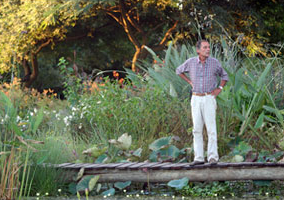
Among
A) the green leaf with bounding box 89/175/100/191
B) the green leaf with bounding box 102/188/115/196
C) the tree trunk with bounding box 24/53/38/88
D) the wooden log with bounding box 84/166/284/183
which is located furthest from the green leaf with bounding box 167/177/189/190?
the tree trunk with bounding box 24/53/38/88

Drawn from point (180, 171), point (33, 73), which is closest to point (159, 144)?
point (180, 171)

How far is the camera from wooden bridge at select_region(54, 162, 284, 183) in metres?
6.11

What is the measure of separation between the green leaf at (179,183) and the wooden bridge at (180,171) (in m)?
0.13

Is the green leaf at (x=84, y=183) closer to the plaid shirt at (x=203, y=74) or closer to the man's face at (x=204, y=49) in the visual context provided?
the plaid shirt at (x=203, y=74)

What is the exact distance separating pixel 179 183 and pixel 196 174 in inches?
10.9

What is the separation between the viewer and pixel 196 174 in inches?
244

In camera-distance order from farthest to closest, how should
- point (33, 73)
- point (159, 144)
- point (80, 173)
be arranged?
point (33, 73) → point (159, 144) → point (80, 173)

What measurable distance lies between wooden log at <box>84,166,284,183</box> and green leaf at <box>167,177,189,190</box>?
13 cm

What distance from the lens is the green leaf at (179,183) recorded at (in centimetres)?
598

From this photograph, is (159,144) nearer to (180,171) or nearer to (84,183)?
(180,171)

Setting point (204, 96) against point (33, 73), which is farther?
point (33, 73)

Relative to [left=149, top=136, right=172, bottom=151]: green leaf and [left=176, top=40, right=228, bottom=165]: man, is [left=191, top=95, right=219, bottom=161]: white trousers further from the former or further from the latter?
[left=149, top=136, right=172, bottom=151]: green leaf

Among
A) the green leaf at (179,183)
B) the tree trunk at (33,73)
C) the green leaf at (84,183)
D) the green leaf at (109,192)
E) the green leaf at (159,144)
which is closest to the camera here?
the green leaf at (179,183)

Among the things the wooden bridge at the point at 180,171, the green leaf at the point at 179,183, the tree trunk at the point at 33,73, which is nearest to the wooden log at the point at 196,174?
the wooden bridge at the point at 180,171
